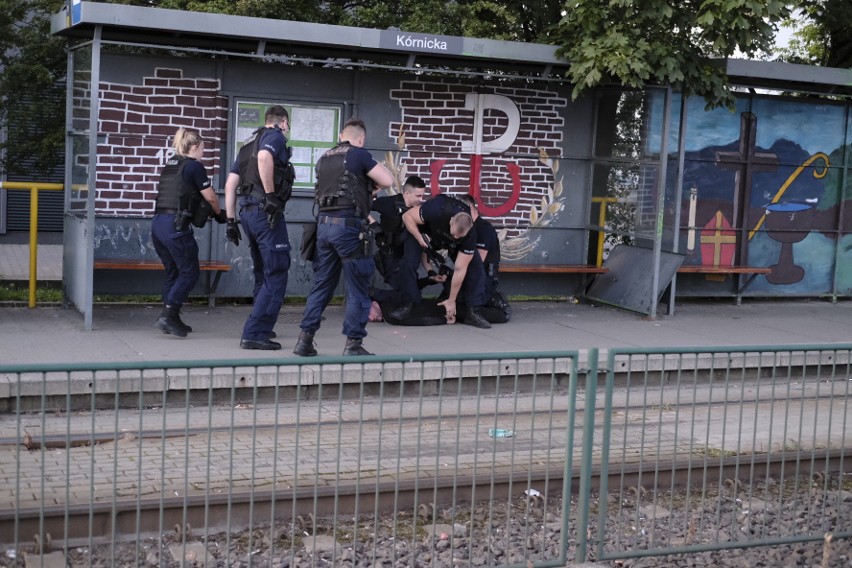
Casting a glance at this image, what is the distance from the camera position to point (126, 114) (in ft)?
A: 37.3

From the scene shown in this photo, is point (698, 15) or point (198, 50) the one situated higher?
point (698, 15)

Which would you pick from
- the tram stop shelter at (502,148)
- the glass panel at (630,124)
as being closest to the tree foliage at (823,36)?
the tram stop shelter at (502,148)

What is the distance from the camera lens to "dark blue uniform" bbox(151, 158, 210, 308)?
9.64 metres

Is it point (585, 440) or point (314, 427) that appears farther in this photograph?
point (314, 427)

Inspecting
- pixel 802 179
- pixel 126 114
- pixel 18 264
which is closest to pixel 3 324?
pixel 126 114

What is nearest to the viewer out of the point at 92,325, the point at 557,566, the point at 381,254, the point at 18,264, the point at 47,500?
the point at 557,566

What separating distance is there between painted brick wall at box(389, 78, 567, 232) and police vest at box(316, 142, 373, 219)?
11.7 ft

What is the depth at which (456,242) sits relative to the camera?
10.9m

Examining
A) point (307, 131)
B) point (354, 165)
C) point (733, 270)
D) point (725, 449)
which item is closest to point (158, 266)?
point (307, 131)

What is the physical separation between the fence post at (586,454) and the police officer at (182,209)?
17.6 ft

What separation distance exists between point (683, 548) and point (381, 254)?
600 centimetres

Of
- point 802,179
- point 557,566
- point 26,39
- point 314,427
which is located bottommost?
point 557,566

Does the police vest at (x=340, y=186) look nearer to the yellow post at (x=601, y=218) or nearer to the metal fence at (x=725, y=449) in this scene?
the metal fence at (x=725, y=449)

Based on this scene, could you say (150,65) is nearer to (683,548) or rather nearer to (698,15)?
(698,15)
